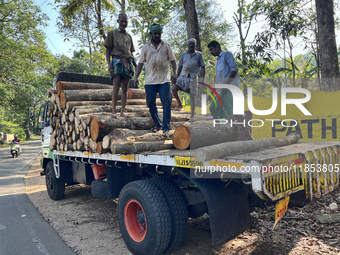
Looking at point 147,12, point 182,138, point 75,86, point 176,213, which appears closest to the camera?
point 176,213

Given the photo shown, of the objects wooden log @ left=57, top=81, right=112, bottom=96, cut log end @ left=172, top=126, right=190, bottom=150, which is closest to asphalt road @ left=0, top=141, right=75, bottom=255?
cut log end @ left=172, top=126, right=190, bottom=150

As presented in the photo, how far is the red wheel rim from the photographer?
3.43 metres

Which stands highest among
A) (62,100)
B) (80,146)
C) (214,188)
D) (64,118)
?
(62,100)

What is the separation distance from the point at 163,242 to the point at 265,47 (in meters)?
8.87

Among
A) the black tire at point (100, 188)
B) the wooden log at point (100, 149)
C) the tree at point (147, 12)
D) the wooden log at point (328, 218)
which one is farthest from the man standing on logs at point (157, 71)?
the tree at point (147, 12)

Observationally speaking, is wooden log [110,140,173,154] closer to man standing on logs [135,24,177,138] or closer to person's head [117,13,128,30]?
man standing on logs [135,24,177,138]

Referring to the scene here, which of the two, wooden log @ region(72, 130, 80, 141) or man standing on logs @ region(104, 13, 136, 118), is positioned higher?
man standing on logs @ region(104, 13, 136, 118)

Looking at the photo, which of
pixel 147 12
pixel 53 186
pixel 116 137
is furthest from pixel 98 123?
pixel 147 12

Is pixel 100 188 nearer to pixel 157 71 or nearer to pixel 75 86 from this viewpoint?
pixel 157 71

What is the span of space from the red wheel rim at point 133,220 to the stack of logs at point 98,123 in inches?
26.8

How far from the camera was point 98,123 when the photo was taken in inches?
163

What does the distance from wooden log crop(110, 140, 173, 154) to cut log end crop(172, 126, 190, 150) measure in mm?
257

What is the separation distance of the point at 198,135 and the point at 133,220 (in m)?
1.38

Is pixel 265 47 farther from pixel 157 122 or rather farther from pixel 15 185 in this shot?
pixel 15 185
